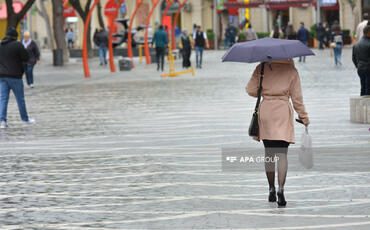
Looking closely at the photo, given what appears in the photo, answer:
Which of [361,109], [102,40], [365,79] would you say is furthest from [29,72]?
[102,40]

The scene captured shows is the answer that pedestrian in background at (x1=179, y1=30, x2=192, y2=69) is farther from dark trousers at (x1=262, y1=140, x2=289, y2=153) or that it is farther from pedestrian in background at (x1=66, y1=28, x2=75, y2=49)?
pedestrian in background at (x1=66, y1=28, x2=75, y2=49)

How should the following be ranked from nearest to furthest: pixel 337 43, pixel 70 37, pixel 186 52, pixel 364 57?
pixel 364 57 → pixel 337 43 → pixel 186 52 → pixel 70 37

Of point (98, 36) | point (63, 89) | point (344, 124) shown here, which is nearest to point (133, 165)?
point (344, 124)

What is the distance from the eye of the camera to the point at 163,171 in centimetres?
1061

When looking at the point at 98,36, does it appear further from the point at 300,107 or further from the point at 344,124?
the point at 300,107

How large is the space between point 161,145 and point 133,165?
193 centimetres

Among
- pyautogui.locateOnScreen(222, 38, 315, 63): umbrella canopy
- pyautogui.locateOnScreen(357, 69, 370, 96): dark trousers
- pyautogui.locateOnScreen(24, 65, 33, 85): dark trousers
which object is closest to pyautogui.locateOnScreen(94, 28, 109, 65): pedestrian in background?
pyautogui.locateOnScreen(24, 65, 33, 85): dark trousers

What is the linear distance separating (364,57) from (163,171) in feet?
18.5

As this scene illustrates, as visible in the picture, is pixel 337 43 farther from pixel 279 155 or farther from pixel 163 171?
pixel 279 155

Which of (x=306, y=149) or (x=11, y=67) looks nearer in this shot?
(x=306, y=149)

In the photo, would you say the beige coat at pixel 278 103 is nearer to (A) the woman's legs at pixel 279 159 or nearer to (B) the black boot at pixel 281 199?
(A) the woman's legs at pixel 279 159

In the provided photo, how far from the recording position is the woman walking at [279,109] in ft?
27.0

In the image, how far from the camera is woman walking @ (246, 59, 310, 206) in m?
8.23

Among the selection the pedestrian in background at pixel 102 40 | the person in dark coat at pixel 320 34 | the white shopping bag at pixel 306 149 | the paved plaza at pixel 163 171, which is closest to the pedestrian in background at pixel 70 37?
the person in dark coat at pixel 320 34
